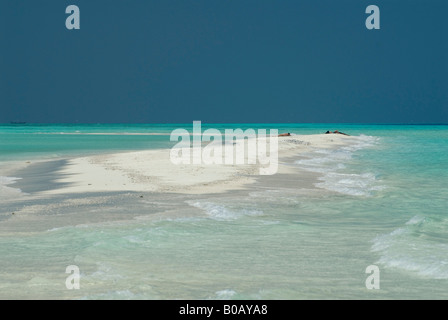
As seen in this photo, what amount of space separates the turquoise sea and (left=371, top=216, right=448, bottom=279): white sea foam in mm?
16

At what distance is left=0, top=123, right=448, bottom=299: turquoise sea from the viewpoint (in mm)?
5555

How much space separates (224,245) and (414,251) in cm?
260

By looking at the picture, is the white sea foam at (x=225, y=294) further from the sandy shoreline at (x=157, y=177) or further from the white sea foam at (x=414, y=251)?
the sandy shoreline at (x=157, y=177)

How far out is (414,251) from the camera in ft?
23.6

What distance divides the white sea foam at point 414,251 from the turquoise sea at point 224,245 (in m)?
0.02

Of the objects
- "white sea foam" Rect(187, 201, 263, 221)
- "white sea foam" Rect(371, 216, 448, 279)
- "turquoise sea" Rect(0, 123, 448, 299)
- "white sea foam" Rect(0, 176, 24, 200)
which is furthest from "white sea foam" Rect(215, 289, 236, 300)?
"white sea foam" Rect(0, 176, 24, 200)

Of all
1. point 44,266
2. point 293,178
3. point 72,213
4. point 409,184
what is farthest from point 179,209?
point 409,184

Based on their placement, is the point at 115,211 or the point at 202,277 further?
the point at 115,211

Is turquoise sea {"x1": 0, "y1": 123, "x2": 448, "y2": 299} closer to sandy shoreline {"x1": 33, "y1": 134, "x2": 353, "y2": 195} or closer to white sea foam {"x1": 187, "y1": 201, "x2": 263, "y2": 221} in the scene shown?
white sea foam {"x1": 187, "y1": 201, "x2": 263, "y2": 221}

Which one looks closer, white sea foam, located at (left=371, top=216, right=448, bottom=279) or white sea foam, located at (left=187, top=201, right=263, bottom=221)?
white sea foam, located at (left=371, top=216, right=448, bottom=279)

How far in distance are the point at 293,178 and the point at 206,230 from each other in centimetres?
858

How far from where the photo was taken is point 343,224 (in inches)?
358
